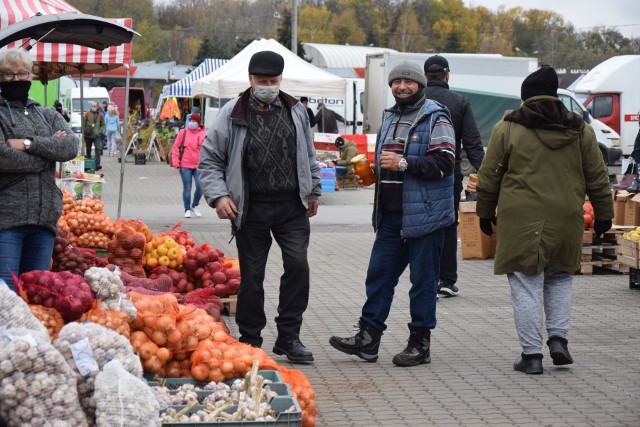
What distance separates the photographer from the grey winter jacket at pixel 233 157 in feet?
22.7

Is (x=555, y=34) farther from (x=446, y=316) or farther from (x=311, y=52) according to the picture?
(x=446, y=316)

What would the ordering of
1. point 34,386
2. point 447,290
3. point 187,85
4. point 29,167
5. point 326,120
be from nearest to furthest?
point 34,386
point 29,167
point 447,290
point 326,120
point 187,85

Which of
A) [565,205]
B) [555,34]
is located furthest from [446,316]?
[555,34]

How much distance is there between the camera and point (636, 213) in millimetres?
12578

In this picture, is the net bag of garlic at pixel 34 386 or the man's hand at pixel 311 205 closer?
the net bag of garlic at pixel 34 386

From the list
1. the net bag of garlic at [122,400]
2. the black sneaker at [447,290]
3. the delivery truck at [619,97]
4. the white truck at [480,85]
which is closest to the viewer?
the net bag of garlic at [122,400]

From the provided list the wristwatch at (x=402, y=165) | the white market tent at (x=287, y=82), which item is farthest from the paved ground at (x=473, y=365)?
the white market tent at (x=287, y=82)

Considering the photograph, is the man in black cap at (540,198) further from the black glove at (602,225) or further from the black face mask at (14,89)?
the black face mask at (14,89)

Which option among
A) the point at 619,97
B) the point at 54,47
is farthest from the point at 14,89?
the point at 619,97

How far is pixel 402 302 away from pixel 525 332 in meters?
3.11

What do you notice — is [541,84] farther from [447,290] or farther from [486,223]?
[447,290]

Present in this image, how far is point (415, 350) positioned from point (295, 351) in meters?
0.84

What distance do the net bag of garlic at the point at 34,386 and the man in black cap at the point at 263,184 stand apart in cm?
274

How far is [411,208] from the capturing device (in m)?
7.07
